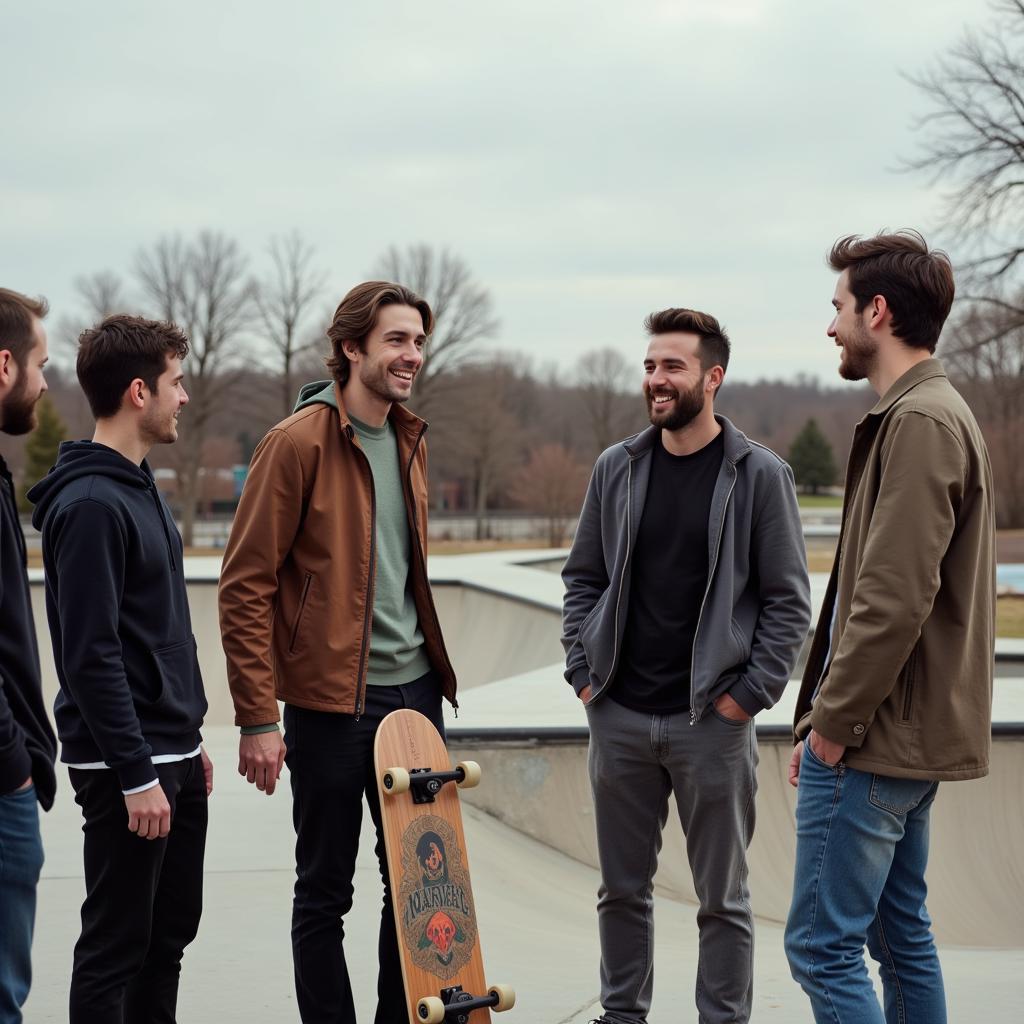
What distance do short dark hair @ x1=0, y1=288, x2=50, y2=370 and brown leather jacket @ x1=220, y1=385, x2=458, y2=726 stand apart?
0.70 meters

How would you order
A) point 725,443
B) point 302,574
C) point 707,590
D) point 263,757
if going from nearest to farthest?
point 263,757 → point 302,574 → point 707,590 → point 725,443

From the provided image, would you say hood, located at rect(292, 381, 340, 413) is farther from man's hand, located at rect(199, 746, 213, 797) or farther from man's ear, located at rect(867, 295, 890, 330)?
man's ear, located at rect(867, 295, 890, 330)

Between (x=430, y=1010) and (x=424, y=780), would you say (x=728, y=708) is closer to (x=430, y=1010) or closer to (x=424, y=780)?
(x=424, y=780)

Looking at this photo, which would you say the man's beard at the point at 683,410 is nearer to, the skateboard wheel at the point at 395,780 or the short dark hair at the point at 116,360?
the skateboard wheel at the point at 395,780

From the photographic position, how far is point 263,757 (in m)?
3.18

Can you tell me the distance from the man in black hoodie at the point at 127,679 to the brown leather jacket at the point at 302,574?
0.59ft

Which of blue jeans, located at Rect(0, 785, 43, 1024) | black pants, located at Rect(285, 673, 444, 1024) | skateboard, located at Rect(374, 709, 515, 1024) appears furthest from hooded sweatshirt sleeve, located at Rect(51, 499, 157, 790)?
skateboard, located at Rect(374, 709, 515, 1024)

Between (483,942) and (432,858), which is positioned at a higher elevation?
(432,858)

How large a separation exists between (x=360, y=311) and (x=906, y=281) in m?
1.51

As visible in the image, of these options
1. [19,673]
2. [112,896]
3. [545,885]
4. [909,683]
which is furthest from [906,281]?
[545,885]

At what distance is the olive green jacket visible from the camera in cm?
262

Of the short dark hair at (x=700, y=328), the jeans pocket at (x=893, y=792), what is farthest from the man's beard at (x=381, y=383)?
the jeans pocket at (x=893, y=792)

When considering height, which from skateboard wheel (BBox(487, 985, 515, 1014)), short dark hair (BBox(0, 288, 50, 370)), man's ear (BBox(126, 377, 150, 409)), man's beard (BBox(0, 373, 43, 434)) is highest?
short dark hair (BBox(0, 288, 50, 370))

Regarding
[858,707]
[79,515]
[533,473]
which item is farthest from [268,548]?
[533,473]
